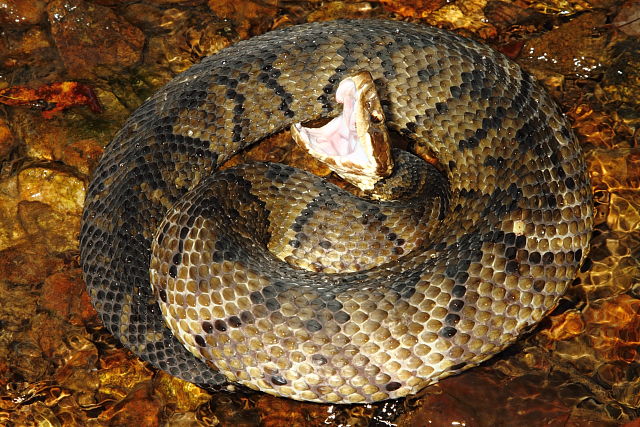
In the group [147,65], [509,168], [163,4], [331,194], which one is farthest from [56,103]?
[509,168]

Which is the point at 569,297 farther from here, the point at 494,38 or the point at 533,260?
the point at 494,38

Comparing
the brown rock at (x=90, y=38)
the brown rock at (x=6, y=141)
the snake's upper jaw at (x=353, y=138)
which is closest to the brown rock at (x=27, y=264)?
the brown rock at (x=6, y=141)

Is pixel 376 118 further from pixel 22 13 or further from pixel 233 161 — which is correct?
pixel 22 13

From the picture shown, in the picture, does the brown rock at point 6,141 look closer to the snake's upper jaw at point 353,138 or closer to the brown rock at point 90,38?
the brown rock at point 90,38

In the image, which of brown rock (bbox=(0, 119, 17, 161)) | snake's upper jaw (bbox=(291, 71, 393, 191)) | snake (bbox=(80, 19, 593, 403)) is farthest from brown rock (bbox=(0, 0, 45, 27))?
snake's upper jaw (bbox=(291, 71, 393, 191))

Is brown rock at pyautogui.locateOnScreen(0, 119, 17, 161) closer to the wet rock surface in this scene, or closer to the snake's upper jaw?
the wet rock surface
